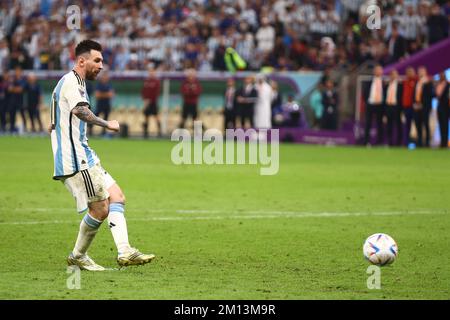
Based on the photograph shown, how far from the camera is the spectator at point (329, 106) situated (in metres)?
31.5

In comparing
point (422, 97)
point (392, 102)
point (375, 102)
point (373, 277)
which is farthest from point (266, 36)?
point (373, 277)

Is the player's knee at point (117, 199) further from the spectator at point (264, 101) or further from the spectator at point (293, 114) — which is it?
the spectator at point (264, 101)

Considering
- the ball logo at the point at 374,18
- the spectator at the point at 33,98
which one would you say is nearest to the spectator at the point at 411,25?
the ball logo at the point at 374,18

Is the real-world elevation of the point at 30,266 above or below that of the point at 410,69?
below

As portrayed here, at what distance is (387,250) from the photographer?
9.05 m

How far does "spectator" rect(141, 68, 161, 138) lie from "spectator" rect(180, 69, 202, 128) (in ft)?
3.28

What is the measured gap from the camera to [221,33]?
120ft

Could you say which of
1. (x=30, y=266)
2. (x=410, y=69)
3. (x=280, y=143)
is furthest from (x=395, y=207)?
(x=280, y=143)

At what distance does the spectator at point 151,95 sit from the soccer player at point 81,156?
25.2m

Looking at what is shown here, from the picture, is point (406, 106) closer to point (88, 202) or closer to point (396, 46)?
point (396, 46)

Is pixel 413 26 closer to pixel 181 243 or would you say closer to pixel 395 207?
pixel 395 207

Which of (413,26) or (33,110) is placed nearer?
(413,26)
